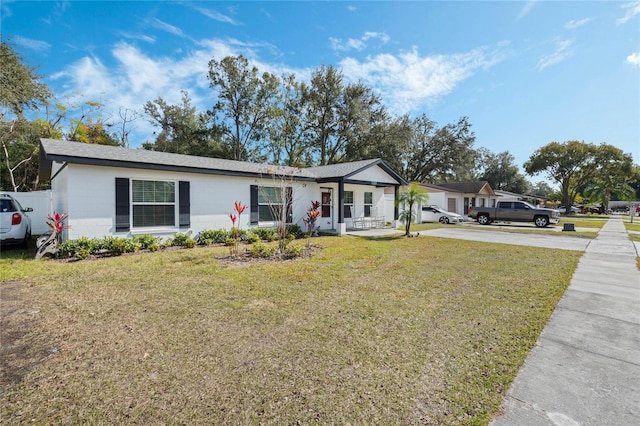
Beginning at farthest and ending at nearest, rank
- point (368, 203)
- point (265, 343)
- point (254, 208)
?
point (368, 203) → point (254, 208) → point (265, 343)

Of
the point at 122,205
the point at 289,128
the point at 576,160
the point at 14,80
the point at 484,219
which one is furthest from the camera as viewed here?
the point at 576,160

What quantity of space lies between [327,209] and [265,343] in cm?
1189

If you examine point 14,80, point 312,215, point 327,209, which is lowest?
point 312,215

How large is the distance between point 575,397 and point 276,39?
19722 millimetres

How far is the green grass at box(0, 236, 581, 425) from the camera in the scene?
2223 mm

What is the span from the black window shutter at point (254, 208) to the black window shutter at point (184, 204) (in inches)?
97.5

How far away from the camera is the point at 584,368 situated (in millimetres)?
2826

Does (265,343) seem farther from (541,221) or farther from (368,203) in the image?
(541,221)

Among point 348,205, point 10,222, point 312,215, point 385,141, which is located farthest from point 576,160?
point 10,222

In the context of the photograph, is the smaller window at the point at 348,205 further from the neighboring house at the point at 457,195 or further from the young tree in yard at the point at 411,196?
the neighboring house at the point at 457,195

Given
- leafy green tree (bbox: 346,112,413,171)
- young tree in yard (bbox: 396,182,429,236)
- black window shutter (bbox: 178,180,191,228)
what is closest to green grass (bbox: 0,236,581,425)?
black window shutter (bbox: 178,180,191,228)

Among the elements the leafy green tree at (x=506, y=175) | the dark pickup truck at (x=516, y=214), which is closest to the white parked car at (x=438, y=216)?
the dark pickup truck at (x=516, y=214)

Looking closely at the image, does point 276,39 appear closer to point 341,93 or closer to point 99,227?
point 341,93

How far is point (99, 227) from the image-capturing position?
332 inches
